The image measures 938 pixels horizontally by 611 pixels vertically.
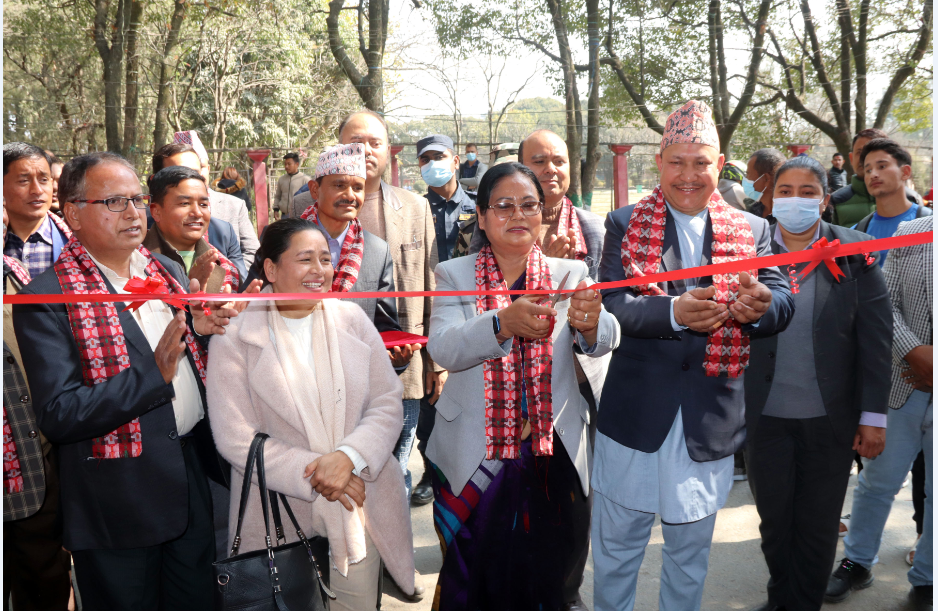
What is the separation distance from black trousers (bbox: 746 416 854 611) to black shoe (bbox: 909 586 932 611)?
25.5 inches

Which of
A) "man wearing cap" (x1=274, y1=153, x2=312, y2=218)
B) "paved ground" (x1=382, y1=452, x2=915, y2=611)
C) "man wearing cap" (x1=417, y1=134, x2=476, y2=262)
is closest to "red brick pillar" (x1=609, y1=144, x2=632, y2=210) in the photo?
"man wearing cap" (x1=417, y1=134, x2=476, y2=262)

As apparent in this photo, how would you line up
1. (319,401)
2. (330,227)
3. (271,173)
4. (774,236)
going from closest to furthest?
(319,401)
(774,236)
(330,227)
(271,173)

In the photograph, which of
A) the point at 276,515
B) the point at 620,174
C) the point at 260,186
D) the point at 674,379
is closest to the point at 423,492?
the point at 276,515

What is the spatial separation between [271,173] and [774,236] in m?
10.3

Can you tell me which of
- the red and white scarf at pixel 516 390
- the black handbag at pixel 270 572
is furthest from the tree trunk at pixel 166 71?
the black handbag at pixel 270 572

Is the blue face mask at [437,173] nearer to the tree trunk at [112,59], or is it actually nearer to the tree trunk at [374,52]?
the tree trunk at [374,52]

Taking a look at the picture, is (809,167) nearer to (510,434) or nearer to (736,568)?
(510,434)

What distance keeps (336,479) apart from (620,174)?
740cm

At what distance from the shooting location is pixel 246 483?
86.8 inches

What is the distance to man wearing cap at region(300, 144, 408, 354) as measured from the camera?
313cm

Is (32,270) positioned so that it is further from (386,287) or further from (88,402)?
(386,287)

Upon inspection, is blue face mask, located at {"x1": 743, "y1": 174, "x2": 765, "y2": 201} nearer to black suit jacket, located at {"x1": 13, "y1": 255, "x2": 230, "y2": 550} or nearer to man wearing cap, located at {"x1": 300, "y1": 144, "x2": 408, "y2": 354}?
man wearing cap, located at {"x1": 300, "y1": 144, "x2": 408, "y2": 354}

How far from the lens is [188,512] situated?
7.97 ft

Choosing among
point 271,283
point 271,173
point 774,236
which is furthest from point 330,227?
point 271,173
